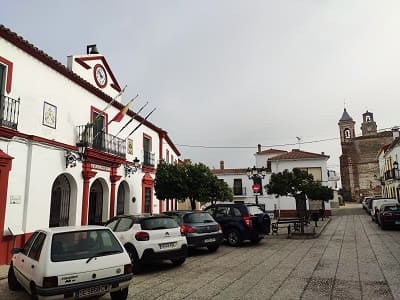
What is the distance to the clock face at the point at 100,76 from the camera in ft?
48.0

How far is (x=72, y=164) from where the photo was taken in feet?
38.2

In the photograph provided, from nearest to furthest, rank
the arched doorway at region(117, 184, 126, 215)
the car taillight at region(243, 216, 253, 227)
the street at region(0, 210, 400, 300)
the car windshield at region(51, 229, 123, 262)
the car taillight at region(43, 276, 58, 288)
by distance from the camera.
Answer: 1. the car taillight at region(43, 276, 58, 288)
2. the car windshield at region(51, 229, 123, 262)
3. the street at region(0, 210, 400, 300)
4. the car taillight at region(243, 216, 253, 227)
5. the arched doorway at region(117, 184, 126, 215)

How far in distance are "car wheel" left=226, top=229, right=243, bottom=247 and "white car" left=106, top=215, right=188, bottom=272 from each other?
382 centimetres

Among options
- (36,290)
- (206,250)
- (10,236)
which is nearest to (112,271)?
(36,290)

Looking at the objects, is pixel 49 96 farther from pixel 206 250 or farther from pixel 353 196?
pixel 353 196

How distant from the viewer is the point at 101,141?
1386 cm

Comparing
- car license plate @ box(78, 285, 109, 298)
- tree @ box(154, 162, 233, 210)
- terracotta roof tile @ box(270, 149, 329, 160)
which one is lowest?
car license plate @ box(78, 285, 109, 298)

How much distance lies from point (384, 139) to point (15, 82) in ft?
194

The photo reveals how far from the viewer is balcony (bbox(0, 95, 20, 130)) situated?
8.80m

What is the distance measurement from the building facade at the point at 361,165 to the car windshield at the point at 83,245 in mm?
56493

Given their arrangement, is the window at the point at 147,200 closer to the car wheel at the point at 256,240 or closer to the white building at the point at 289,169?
the car wheel at the point at 256,240

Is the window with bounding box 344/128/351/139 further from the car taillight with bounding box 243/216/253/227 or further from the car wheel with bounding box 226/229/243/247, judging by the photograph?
the car wheel with bounding box 226/229/243/247

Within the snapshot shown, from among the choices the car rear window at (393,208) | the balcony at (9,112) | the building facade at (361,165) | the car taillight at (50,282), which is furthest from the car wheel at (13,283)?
the building facade at (361,165)

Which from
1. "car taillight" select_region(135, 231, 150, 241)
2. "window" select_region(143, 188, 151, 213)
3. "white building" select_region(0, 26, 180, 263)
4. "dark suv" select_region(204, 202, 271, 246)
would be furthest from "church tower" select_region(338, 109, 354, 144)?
"car taillight" select_region(135, 231, 150, 241)
